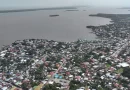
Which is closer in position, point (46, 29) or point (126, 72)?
point (126, 72)

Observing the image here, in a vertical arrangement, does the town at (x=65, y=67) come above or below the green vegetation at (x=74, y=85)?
above

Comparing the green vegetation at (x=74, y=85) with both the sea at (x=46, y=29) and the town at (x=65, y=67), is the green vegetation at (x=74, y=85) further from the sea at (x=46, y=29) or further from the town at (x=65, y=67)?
the sea at (x=46, y=29)

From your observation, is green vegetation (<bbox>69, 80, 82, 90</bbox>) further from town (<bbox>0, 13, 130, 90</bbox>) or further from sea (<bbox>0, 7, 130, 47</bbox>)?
sea (<bbox>0, 7, 130, 47</bbox>)

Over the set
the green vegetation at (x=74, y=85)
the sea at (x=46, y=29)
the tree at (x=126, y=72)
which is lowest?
the green vegetation at (x=74, y=85)

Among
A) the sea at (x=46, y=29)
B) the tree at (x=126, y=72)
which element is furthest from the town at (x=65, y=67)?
the sea at (x=46, y=29)

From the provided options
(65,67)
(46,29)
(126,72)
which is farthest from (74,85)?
(46,29)

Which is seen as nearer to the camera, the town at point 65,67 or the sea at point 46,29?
the town at point 65,67

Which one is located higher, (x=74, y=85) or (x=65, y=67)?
(x=65, y=67)

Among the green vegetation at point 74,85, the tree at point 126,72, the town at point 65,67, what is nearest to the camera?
the green vegetation at point 74,85

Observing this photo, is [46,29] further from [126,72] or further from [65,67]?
[126,72]
